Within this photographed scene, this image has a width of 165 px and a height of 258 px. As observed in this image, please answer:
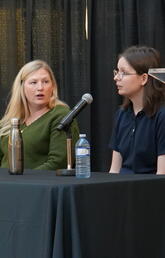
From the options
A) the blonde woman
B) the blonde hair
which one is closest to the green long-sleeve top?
the blonde woman

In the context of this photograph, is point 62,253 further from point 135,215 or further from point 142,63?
point 142,63

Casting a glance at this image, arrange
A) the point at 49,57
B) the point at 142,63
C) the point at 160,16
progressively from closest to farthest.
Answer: the point at 142,63 < the point at 160,16 < the point at 49,57

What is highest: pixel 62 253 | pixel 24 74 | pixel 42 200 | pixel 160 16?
pixel 160 16

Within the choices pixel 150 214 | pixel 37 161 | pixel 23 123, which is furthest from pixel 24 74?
pixel 150 214

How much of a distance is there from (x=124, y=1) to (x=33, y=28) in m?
0.79

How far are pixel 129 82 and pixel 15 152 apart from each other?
0.89 meters

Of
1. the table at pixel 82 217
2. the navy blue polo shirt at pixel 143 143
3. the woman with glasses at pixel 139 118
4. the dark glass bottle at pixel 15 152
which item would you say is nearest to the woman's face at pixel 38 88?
the woman with glasses at pixel 139 118

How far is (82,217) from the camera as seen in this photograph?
2.90 metres

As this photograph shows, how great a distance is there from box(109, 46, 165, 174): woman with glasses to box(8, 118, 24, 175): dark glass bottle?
0.73 meters

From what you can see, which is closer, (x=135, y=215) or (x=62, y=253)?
(x=62, y=253)

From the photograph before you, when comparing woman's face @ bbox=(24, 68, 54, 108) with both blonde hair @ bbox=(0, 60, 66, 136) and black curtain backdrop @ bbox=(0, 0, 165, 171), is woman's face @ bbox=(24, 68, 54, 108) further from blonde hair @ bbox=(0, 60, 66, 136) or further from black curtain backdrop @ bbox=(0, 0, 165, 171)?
black curtain backdrop @ bbox=(0, 0, 165, 171)

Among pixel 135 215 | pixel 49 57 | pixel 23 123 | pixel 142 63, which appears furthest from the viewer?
pixel 49 57

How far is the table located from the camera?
2889mm

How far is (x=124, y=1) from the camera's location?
17.8 feet
